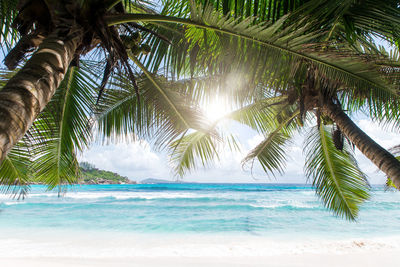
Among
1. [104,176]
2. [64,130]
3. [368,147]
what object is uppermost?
[64,130]

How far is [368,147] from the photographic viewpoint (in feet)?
10.9

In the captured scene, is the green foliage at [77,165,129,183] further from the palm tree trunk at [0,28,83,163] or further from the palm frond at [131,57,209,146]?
the palm tree trunk at [0,28,83,163]

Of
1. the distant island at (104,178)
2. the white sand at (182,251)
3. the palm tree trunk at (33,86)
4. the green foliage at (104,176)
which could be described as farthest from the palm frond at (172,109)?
the green foliage at (104,176)

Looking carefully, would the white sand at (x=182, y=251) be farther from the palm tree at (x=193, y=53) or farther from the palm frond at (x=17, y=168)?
the palm tree at (x=193, y=53)

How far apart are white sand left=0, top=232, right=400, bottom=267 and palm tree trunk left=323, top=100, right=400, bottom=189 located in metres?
3.66

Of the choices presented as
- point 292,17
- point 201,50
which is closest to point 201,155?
point 201,50

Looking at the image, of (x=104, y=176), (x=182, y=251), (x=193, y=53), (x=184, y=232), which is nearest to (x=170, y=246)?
(x=182, y=251)

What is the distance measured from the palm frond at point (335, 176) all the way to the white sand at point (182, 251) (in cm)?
186

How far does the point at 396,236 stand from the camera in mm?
9203

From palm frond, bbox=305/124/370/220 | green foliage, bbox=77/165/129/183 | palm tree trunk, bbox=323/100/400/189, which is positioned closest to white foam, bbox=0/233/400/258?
palm frond, bbox=305/124/370/220

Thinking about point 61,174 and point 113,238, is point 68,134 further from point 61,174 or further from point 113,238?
point 113,238

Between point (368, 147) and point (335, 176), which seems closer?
point (368, 147)

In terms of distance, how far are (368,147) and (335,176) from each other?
1.87 metres

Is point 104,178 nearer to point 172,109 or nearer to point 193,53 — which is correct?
point 172,109
